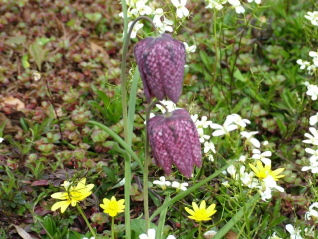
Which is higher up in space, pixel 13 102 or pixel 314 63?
pixel 314 63

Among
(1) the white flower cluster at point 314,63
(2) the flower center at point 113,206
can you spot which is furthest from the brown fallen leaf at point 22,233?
(1) the white flower cluster at point 314,63

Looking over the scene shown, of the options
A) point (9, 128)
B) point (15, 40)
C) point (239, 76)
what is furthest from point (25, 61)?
point (239, 76)

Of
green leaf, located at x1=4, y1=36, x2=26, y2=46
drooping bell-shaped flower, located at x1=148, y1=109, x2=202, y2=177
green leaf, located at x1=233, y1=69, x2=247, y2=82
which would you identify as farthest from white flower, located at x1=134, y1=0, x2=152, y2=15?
green leaf, located at x1=4, y1=36, x2=26, y2=46

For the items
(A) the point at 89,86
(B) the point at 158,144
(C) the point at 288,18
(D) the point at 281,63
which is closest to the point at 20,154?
(A) the point at 89,86

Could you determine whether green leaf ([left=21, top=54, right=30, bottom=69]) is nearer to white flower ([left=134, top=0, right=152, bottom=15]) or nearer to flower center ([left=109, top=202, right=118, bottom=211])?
white flower ([left=134, top=0, right=152, bottom=15])

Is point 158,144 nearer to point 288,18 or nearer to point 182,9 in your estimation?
point 182,9

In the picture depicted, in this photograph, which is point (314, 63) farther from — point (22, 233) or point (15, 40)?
point (15, 40)
